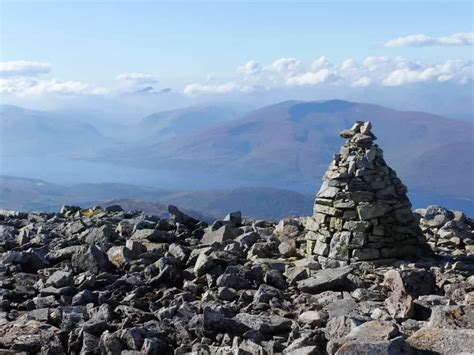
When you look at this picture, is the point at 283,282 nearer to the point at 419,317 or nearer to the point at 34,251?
the point at 419,317

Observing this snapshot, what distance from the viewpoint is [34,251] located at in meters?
16.9

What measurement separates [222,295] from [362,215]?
4.45m

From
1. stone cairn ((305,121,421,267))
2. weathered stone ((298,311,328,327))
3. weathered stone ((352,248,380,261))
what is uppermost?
stone cairn ((305,121,421,267))

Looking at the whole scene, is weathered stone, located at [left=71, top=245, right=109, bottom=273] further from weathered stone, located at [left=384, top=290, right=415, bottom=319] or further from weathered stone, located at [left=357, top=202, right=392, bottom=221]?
weathered stone, located at [left=384, top=290, right=415, bottom=319]

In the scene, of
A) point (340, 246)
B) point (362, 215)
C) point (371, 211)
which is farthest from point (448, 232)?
point (340, 246)

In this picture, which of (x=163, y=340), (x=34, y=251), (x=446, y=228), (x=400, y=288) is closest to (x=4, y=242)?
(x=34, y=251)

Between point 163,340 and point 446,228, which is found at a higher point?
point 446,228

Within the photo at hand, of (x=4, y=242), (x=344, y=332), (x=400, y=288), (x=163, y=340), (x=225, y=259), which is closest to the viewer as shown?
(x=344, y=332)

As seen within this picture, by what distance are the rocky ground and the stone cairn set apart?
1.59ft

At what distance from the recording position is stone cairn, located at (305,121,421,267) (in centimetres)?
1551

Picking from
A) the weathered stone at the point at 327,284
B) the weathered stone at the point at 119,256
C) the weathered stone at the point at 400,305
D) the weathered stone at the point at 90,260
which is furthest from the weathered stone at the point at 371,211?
the weathered stone at the point at 90,260

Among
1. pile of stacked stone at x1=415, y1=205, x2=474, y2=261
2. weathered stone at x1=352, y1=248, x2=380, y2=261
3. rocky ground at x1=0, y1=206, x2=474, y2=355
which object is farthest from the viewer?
pile of stacked stone at x1=415, y1=205, x2=474, y2=261

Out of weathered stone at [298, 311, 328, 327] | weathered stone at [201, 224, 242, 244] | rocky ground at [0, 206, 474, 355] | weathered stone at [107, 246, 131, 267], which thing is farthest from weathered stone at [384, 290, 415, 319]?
weathered stone at [201, 224, 242, 244]

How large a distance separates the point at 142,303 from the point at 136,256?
3491 millimetres
